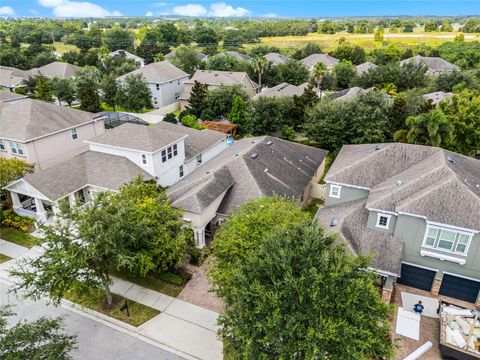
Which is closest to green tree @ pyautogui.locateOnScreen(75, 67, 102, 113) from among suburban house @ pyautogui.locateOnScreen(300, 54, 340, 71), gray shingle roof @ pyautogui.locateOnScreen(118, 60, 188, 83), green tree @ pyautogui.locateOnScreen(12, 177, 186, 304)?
gray shingle roof @ pyautogui.locateOnScreen(118, 60, 188, 83)

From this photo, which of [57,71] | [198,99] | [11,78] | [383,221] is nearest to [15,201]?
[383,221]

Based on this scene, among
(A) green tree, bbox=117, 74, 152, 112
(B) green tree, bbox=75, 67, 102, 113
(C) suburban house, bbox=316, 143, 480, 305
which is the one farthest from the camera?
(B) green tree, bbox=75, 67, 102, 113

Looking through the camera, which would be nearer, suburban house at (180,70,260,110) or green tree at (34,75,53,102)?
green tree at (34,75,53,102)

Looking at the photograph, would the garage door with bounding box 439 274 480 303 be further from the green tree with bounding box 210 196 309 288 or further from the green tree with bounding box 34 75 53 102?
the green tree with bounding box 34 75 53 102

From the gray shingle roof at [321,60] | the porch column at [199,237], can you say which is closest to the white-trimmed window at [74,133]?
the porch column at [199,237]

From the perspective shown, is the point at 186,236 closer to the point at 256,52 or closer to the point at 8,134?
the point at 8,134

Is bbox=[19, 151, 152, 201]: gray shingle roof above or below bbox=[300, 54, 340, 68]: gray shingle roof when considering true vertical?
below
